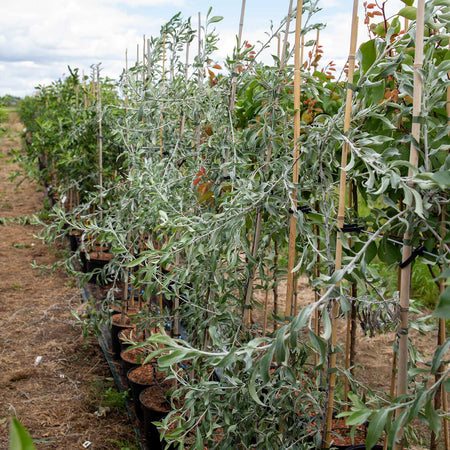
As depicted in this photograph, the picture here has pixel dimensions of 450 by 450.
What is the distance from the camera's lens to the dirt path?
9.66ft

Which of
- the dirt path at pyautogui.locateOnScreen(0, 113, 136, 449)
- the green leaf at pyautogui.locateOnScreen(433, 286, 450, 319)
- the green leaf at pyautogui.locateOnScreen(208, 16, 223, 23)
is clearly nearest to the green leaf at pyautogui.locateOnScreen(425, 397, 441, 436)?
the green leaf at pyautogui.locateOnScreen(433, 286, 450, 319)

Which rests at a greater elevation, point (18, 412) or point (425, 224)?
point (425, 224)

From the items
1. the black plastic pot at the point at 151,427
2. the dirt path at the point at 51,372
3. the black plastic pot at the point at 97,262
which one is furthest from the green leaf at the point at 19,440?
the black plastic pot at the point at 97,262

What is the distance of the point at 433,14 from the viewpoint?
1358 mm

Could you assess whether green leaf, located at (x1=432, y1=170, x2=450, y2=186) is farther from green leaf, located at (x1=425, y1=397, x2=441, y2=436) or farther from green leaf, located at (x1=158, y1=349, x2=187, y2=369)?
green leaf, located at (x1=158, y1=349, x2=187, y2=369)

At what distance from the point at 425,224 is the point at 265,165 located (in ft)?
2.46

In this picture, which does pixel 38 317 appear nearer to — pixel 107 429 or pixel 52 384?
pixel 52 384

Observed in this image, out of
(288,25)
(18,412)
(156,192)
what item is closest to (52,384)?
(18,412)

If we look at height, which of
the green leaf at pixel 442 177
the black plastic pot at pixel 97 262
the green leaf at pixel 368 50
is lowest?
the black plastic pot at pixel 97 262

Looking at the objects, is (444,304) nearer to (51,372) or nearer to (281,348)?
(281,348)

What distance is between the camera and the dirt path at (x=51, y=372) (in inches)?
116

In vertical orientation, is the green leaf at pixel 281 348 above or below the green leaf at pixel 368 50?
below

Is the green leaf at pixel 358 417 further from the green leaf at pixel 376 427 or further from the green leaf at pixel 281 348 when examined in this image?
the green leaf at pixel 281 348

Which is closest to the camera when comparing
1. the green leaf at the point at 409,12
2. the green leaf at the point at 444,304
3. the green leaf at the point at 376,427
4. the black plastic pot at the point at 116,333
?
the green leaf at the point at 444,304
